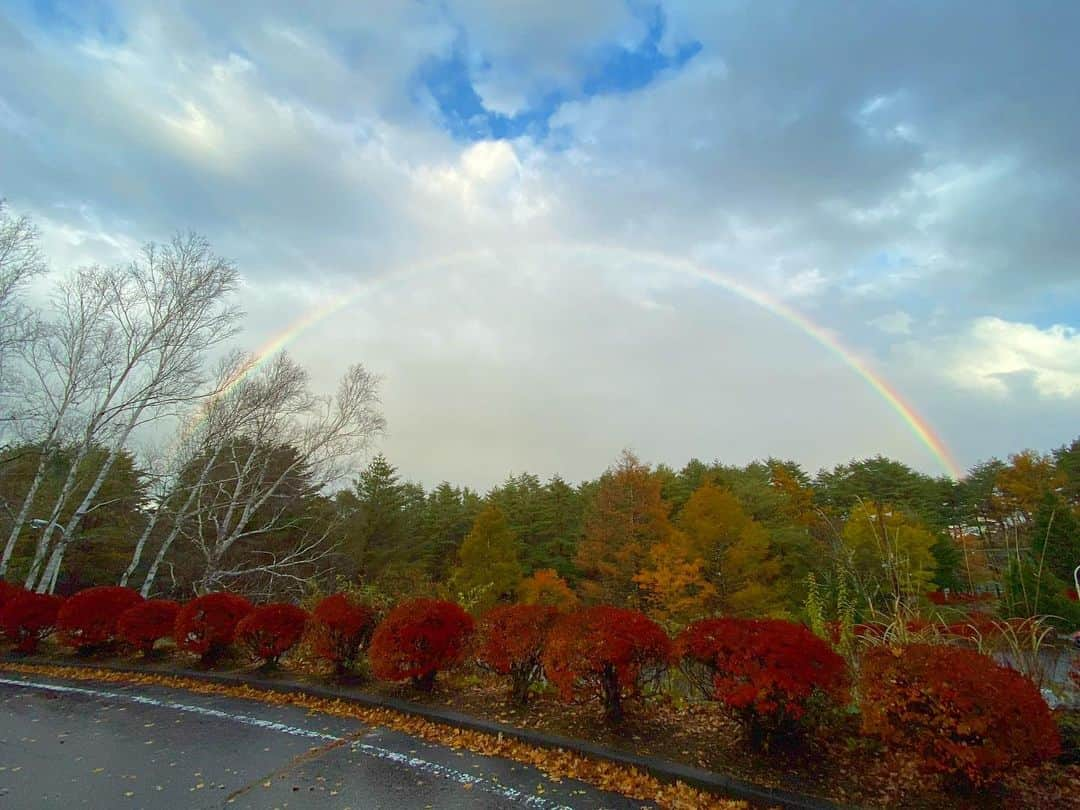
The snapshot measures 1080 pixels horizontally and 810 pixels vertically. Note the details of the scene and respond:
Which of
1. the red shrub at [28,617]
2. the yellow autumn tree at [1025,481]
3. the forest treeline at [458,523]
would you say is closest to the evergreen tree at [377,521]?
the forest treeline at [458,523]

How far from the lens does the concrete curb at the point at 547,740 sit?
3.59 meters

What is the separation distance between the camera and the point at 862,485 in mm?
37906

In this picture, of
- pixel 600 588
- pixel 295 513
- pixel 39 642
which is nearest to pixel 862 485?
pixel 600 588

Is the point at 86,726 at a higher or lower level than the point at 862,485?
lower

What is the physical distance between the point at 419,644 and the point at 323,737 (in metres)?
1.32

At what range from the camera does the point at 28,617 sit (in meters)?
9.20

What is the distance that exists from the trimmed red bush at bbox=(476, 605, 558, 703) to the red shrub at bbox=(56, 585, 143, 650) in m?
6.57

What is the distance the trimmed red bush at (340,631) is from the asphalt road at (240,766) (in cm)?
94

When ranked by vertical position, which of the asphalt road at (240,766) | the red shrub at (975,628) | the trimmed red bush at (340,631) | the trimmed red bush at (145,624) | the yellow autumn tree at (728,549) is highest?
the yellow autumn tree at (728,549)

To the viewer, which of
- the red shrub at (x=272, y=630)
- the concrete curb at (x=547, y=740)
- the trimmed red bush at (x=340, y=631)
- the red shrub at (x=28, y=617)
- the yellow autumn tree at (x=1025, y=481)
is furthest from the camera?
the yellow autumn tree at (x=1025, y=481)

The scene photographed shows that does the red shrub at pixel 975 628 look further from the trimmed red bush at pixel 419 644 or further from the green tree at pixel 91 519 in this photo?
the green tree at pixel 91 519

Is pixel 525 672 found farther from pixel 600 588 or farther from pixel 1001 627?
pixel 600 588

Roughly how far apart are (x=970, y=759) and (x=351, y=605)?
636 cm

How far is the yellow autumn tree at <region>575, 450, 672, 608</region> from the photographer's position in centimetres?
2389
